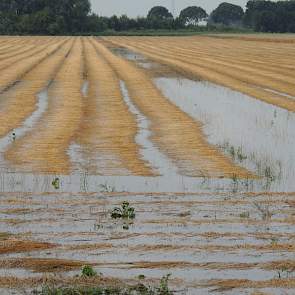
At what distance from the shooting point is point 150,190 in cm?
828

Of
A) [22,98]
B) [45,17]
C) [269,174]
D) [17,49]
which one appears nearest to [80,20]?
[45,17]

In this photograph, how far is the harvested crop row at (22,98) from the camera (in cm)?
1343

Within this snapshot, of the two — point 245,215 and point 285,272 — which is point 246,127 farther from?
point 285,272

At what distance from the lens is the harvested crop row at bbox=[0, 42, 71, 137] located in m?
13.4

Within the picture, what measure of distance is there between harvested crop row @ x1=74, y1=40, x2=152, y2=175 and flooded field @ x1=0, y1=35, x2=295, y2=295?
0.09 feet

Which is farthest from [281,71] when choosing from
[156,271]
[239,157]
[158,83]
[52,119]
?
[156,271]

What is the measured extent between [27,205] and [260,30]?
361 feet

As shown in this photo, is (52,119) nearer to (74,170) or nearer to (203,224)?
(74,170)

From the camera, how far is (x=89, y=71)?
25000 millimetres

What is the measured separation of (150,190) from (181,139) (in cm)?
331

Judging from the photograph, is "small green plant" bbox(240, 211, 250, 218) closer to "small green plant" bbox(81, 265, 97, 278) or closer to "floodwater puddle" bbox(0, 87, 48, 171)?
"small green plant" bbox(81, 265, 97, 278)

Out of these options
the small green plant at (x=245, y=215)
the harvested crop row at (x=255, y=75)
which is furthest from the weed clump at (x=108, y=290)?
the harvested crop row at (x=255, y=75)

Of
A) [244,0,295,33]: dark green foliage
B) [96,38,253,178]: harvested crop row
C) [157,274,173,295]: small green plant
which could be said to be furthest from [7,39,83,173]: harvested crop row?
[244,0,295,33]: dark green foliage

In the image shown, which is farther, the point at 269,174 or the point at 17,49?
the point at 17,49
